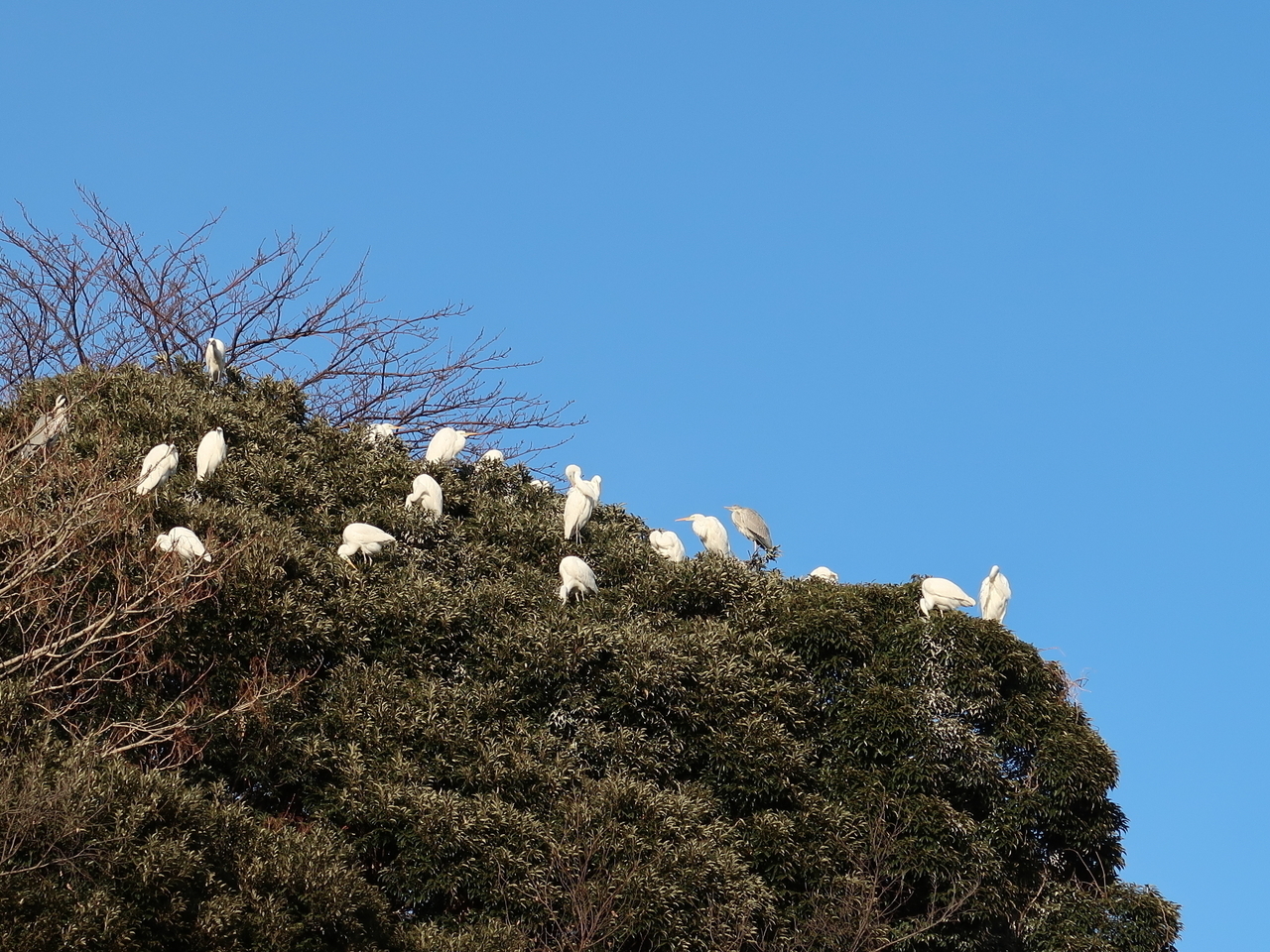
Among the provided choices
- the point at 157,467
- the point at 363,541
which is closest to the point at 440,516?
the point at 363,541

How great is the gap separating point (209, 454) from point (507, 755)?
4006 mm

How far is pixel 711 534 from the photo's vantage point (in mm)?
15828

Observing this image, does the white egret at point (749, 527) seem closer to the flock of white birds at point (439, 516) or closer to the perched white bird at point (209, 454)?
the flock of white birds at point (439, 516)

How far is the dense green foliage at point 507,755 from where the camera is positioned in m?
9.86

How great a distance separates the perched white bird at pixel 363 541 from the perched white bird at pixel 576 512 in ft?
6.48

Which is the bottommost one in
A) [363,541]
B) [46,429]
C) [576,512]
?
[46,429]

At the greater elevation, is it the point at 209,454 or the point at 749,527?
the point at 749,527

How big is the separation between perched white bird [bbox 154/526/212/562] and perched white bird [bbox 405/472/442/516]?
8.97ft

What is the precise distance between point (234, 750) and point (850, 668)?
16.2 feet

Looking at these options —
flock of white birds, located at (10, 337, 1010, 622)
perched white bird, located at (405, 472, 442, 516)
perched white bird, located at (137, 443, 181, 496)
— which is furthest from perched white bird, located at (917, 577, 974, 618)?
perched white bird, located at (137, 443, 181, 496)

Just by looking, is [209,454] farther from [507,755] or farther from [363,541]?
[507,755]

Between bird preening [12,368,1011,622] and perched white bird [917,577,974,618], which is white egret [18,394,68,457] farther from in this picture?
perched white bird [917,577,974,618]

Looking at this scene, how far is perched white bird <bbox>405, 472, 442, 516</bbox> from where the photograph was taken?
46.3ft

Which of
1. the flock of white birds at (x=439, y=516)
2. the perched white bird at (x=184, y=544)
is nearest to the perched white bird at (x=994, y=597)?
the flock of white birds at (x=439, y=516)
